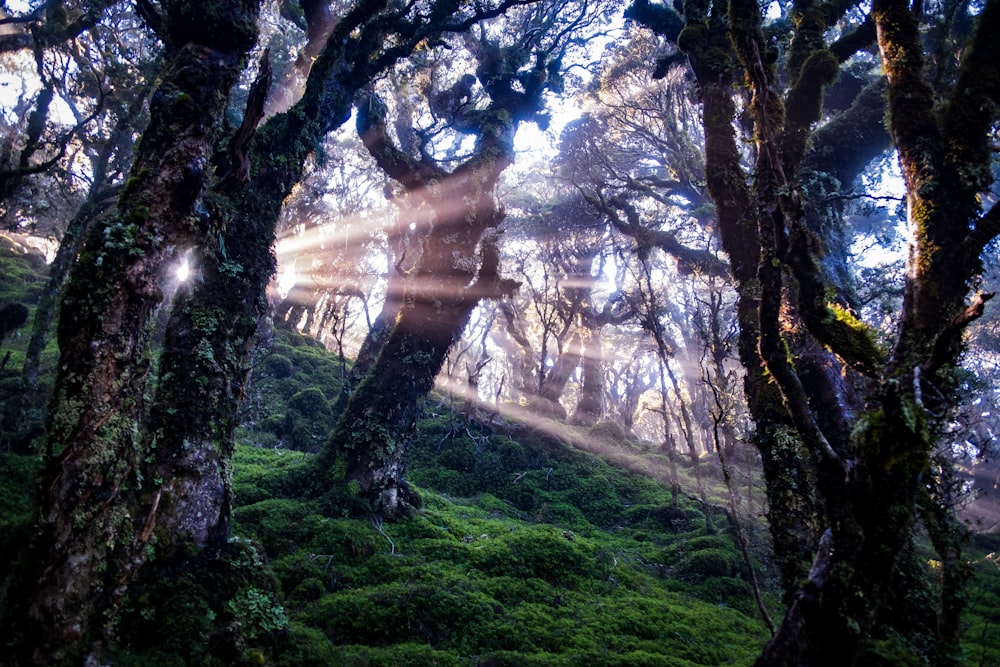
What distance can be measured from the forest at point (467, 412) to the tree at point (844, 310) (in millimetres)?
22

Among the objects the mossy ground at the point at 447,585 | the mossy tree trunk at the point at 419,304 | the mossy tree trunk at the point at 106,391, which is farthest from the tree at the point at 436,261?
the mossy tree trunk at the point at 106,391

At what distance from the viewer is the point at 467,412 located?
49.4ft

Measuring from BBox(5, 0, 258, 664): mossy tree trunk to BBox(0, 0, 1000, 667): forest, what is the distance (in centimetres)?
2

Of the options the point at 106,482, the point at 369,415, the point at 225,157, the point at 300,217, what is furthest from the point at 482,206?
the point at 300,217

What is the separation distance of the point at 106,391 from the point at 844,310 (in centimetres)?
488

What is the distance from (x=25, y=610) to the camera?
2486 millimetres

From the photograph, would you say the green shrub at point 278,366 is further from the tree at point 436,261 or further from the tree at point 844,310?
the tree at point 844,310

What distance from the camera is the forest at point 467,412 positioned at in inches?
108

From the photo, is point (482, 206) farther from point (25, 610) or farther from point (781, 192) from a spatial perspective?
point (25, 610)

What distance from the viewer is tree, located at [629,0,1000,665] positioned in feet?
7.89

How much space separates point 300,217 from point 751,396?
21.2 m

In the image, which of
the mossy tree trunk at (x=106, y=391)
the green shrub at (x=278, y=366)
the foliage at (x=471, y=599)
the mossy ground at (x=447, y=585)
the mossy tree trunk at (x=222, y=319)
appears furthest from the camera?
the green shrub at (x=278, y=366)

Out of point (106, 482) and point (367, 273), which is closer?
point (106, 482)

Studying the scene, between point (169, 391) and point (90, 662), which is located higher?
point (169, 391)
